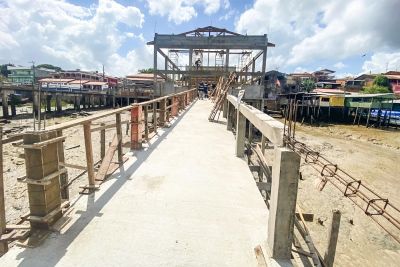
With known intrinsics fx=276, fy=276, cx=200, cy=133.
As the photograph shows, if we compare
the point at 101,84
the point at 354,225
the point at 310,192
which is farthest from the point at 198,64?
the point at 101,84

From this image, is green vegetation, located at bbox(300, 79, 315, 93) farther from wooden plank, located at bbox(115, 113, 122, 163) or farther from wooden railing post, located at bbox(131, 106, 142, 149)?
wooden plank, located at bbox(115, 113, 122, 163)

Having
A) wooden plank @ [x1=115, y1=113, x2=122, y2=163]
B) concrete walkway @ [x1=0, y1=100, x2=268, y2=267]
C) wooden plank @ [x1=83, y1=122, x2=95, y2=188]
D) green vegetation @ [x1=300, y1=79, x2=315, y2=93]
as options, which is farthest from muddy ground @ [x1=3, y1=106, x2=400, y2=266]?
green vegetation @ [x1=300, y1=79, x2=315, y2=93]

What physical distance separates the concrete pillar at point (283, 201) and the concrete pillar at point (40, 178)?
8.11ft

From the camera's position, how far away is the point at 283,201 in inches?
106

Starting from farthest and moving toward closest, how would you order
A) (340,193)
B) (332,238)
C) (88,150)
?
(340,193) → (332,238) → (88,150)

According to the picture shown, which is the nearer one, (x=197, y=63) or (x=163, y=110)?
(x=163, y=110)

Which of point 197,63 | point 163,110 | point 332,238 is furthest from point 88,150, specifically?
point 197,63

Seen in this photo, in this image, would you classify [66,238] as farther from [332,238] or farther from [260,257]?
[332,238]

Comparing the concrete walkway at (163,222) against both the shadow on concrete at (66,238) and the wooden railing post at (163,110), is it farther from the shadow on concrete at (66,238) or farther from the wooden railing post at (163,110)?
the wooden railing post at (163,110)

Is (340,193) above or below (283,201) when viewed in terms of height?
below

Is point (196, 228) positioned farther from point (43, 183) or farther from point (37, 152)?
point (37, 152)

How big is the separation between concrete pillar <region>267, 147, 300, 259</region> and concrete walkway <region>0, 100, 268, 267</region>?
0.33 metres

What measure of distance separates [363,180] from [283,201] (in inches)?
650

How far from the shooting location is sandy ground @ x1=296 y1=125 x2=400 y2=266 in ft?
30.6
